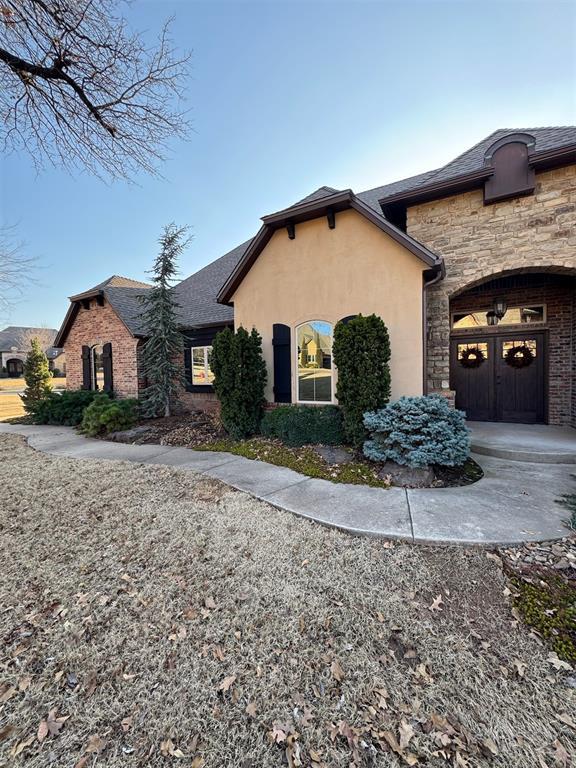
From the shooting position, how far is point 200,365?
1177cm

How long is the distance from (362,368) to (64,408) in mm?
10705

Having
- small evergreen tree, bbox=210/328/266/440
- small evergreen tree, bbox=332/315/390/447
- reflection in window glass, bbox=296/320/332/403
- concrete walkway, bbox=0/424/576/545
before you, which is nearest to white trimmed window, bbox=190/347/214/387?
small evergreen tree, bbox=210/328/266/440

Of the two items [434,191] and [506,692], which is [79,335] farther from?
[506,692]

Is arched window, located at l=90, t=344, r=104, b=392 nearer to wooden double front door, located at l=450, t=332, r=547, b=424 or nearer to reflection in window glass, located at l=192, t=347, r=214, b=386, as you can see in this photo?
reflection in window glass, located at l=192, t=347, r=214, b=386

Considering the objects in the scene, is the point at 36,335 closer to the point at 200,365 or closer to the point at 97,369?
the point at 97,369

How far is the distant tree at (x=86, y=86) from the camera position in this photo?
14.4ft

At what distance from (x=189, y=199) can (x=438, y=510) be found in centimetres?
1006

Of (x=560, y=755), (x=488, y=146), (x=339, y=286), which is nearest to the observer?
(x=560, y=755)

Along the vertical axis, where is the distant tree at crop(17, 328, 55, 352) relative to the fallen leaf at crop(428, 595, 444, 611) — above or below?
above

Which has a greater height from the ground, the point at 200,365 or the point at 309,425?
the point at 200,365

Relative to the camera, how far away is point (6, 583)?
2980 millimetres

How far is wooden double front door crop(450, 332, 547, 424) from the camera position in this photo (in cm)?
837

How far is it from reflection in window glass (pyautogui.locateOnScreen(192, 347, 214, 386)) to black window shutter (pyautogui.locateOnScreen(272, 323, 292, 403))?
4181 millimetres

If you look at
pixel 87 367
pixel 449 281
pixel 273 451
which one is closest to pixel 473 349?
pixel 449 281
